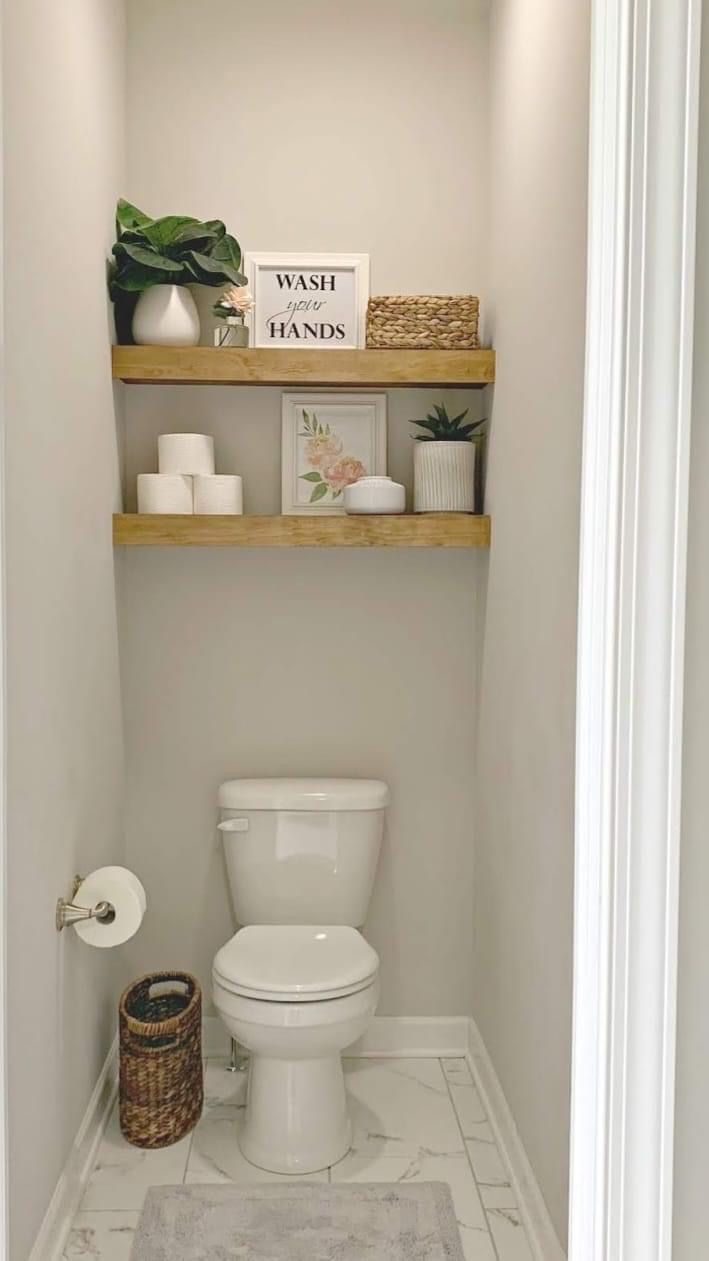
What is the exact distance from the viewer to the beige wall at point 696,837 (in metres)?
1.07

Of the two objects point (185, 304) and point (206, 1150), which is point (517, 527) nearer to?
point (185, 304)

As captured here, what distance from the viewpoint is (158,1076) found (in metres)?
2.42

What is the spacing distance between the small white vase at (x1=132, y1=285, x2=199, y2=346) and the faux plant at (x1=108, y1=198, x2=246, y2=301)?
0.08 ft

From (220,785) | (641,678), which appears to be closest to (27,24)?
(641,678)

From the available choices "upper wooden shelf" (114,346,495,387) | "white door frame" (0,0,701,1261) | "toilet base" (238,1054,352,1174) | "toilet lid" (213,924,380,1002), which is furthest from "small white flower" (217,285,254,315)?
"toilet base" (238,1054,352,1174)

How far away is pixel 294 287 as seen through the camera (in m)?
2.75

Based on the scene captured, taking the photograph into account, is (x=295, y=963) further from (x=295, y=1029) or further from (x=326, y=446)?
(x=326, y=446)

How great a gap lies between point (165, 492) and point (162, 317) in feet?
1.31

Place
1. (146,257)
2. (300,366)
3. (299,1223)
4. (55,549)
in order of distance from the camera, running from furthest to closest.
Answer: (300,366) → (146,257) → (299,1223) → (55,549)

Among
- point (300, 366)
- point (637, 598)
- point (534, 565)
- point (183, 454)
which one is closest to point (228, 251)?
point (300, 366)

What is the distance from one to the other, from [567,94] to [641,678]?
4.01ft

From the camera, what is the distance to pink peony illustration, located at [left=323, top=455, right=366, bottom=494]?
110 inches

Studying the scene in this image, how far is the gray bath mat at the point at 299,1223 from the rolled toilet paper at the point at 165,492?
1451 millimetres

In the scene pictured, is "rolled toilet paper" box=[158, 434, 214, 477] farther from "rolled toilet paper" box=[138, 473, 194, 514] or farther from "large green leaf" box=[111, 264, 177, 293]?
"large green leaf" box=[111, 264, 177, 293]
